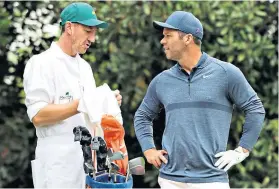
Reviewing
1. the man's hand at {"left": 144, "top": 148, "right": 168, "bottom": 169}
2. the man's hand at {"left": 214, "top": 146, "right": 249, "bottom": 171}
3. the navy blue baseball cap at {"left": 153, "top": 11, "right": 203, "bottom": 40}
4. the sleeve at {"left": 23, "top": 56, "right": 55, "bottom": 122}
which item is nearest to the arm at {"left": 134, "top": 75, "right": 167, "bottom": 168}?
the man's hand at {"left": 144, "top": 148, "right": 168, "bottom": 169}

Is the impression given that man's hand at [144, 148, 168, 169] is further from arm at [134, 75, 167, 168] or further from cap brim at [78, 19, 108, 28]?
cap brim at [78, 19, 108, 28]

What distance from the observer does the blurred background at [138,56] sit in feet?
27.7

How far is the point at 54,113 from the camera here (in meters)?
5.72

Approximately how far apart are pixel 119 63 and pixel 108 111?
2.83 metres

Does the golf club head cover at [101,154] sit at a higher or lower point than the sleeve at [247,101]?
lower

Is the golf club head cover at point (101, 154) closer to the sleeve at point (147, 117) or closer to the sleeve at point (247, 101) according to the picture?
the sleeve at point (147, 117)

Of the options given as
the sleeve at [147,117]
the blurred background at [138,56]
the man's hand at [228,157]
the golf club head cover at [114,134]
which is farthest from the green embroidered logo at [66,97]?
the blurred background at [138,56]

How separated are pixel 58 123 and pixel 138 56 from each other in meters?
2.72

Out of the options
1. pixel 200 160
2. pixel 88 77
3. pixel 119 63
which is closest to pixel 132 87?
pixel 119 63

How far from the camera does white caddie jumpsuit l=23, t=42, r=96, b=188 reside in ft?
19.1

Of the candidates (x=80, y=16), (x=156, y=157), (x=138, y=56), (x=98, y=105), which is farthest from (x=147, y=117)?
(x=138, y=56)

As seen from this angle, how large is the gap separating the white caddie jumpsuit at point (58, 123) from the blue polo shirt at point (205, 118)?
61cm

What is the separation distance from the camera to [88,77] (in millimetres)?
6023

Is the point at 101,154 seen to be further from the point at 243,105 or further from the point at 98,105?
the point at 243,105
